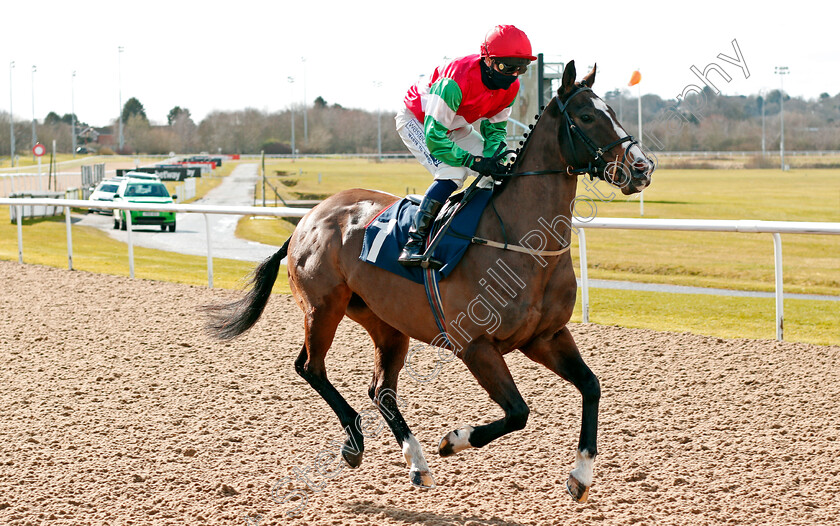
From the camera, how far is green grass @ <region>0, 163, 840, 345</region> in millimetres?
7613

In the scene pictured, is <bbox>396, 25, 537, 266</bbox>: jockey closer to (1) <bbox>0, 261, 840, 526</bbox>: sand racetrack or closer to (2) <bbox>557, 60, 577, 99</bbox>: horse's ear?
(2) <bbox>557, 60, 577, 99</bbox>: horse's ear

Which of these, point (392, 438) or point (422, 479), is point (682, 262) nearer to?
point (392, 438)

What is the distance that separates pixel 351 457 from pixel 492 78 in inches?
72.9

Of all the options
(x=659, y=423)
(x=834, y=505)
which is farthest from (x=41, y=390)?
(x=834, y=505)

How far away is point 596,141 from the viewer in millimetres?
3193

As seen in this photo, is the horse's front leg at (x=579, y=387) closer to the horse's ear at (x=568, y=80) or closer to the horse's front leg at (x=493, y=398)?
the horse's front leg at (x=493, y=398)

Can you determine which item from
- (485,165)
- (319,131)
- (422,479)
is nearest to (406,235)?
(485,165)

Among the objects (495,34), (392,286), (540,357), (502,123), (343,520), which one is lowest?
(343,520)

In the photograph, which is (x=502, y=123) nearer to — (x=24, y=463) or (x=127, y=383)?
(x=24, y=463)

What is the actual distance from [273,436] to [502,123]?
2022 millimetres

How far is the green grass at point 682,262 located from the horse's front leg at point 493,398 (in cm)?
302

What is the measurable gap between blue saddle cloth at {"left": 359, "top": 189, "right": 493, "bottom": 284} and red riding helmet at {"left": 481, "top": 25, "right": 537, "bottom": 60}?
1.98 ft

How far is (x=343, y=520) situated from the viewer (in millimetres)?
3314

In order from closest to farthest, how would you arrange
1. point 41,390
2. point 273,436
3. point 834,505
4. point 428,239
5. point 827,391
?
point 834,505, point 428,239, point 273,436, point 827,391, point 41,390
